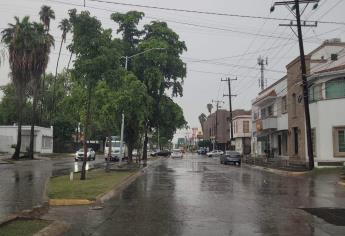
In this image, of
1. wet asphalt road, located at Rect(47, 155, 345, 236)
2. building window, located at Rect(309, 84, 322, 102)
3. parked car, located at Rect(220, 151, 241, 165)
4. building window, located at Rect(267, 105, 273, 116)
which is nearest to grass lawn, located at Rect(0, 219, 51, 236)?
wet asphalt road, located at Rect(47, 155, 345, 236)

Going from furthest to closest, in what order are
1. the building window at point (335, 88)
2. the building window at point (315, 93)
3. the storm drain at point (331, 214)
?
the building window at point (315, 93) < the building window at point (335, 88) < the storm drain at point (331, 214)

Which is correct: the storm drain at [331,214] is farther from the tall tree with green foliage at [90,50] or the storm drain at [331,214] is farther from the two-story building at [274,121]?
the two-story building at [274,121]

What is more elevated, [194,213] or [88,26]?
[88,26]

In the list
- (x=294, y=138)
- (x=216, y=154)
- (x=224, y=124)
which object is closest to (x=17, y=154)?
(x=294, y=138)

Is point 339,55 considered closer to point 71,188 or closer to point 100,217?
point 71,188

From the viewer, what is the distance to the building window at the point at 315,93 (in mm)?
41812

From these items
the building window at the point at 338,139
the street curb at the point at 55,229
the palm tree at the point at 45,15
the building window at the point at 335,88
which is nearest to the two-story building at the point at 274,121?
the building window at the point at 335,88

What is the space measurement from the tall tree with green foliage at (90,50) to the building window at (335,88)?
20.3 meters

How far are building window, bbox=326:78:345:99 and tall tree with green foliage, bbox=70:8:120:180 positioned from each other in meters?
20.3

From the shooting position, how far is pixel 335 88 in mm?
40750

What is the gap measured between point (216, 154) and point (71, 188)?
78918 mm

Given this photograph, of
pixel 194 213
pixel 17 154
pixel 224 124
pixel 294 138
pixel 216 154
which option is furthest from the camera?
pixel 224 124

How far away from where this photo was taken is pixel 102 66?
85.0 ft

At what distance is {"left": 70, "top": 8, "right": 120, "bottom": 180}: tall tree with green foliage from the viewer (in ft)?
83.6
